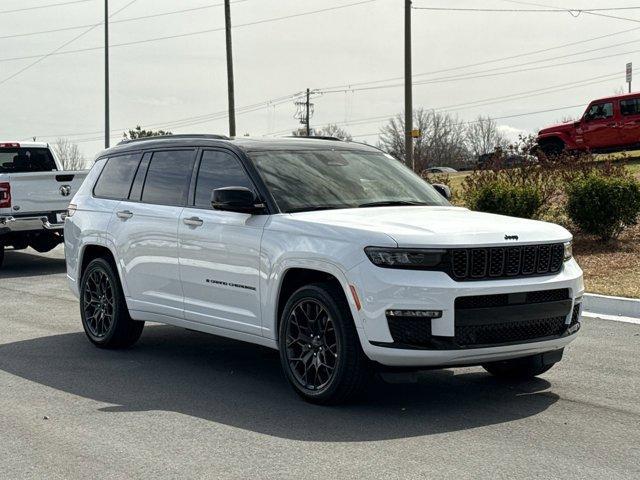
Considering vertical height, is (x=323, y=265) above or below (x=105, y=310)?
above

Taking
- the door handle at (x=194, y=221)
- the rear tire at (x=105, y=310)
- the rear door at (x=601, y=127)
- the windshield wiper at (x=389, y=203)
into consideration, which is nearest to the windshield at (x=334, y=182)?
the windshield wiper at (x=389, y=203)

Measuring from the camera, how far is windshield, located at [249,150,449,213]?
7.32m

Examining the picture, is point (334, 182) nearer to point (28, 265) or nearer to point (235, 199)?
point (235, 199)

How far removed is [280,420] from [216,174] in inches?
92.5

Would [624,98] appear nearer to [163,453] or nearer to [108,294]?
[108,294]

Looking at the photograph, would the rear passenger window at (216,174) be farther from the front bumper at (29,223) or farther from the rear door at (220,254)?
the front bumper at (29,223)

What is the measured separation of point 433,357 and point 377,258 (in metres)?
0.71

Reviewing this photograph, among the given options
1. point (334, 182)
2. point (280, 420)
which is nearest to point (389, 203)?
point (334, 182)

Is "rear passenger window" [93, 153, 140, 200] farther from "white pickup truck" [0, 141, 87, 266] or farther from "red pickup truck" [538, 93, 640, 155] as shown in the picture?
"red pickup truck" [538, 93, 640, 155]

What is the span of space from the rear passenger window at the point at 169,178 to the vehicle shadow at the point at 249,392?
140 cm

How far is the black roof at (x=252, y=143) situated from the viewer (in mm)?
7824

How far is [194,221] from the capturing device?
779 centimetres

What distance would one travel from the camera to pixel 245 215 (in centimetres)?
734

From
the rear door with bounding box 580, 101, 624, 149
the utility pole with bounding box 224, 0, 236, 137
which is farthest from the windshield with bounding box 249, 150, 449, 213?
the utility pole with bounding box 224, 0, 236, 137
